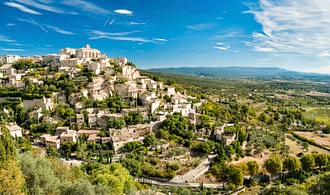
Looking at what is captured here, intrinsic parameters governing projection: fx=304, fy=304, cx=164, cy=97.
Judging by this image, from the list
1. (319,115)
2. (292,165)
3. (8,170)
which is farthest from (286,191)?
(319,115)

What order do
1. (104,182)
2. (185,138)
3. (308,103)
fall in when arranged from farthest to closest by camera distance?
(308,103) < (185,138) < (104,182)

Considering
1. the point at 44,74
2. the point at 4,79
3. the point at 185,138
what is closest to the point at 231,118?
the point at 185,138

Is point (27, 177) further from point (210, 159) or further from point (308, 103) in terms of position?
point (308, 103)

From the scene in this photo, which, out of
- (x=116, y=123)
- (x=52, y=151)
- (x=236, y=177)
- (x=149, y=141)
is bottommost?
(x=236, y=177)

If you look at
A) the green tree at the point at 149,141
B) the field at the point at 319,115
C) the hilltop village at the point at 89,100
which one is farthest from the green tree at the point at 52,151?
the field at the point at 319,115

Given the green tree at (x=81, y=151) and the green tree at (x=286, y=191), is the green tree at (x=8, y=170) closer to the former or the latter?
the green tree at (x=286, y=191)

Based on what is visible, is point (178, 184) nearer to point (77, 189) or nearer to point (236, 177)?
point (236, 177)

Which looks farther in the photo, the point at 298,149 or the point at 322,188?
the point at 298,149

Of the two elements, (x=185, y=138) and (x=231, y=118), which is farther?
(x=231, y=118)

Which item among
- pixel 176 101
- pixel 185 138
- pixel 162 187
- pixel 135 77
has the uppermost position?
pixel 135 77
